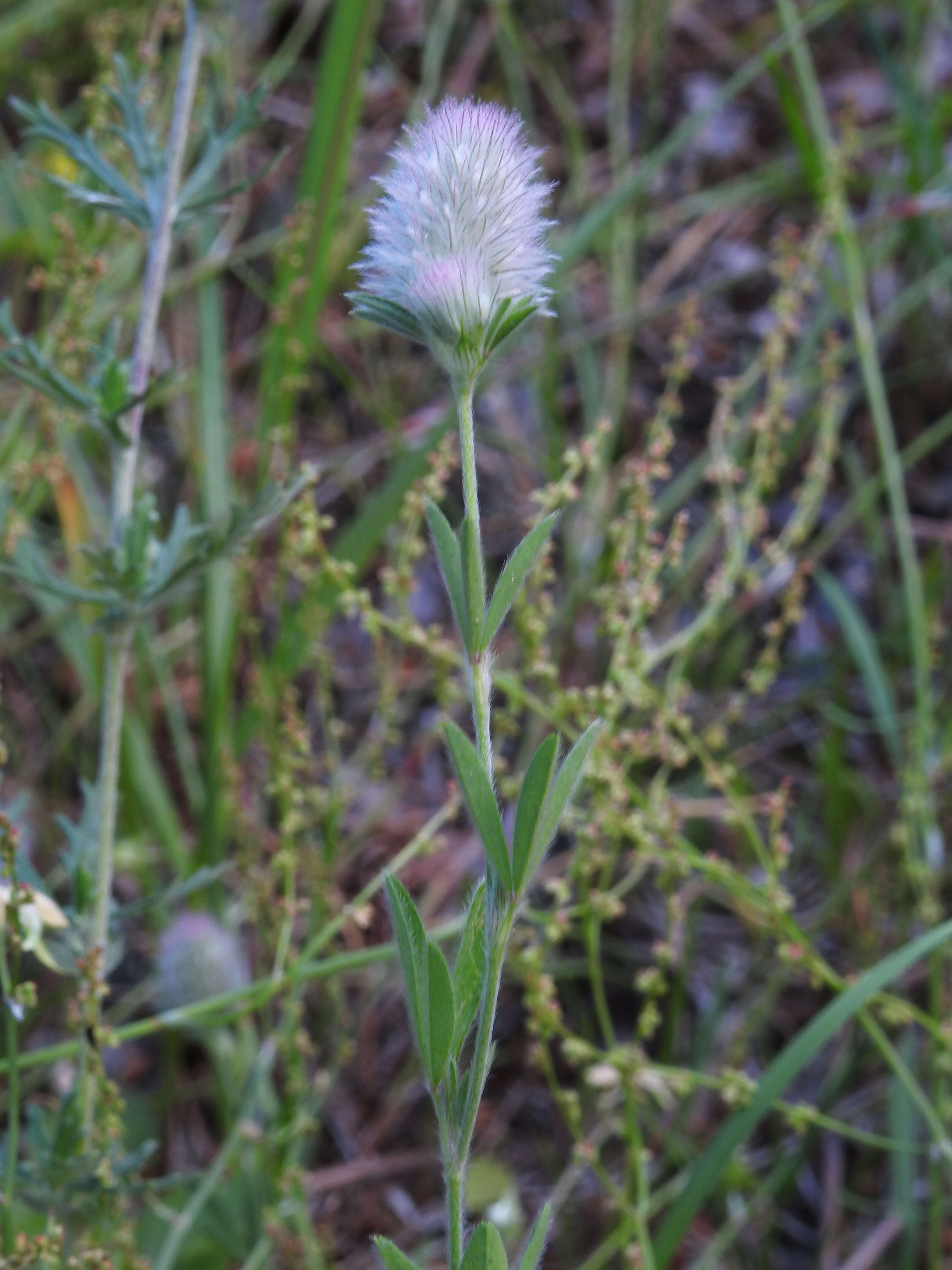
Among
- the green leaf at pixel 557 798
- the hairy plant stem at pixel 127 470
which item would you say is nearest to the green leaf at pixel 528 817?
the green leaf at pixel 557 798

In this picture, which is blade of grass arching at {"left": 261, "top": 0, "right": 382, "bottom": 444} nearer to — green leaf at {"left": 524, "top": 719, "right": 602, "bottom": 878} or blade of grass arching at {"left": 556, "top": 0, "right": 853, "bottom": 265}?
blade of grass arching at {"left": 556, "top": 0, "right": 853, "bottom": 265}

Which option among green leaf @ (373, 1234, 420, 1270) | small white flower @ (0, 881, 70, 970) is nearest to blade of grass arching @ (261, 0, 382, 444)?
small white flower @ (0, 881, 70, 970)

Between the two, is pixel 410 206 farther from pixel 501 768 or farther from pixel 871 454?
pixel 871 454

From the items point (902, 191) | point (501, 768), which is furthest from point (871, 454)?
point (501, 768)

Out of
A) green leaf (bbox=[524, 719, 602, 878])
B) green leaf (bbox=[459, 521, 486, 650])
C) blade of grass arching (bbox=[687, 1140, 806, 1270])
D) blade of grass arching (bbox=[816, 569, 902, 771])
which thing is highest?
blade of grass arching (bbox=[816, 569, 902, 771])

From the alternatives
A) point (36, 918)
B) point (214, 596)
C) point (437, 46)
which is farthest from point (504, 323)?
point (437, 46)

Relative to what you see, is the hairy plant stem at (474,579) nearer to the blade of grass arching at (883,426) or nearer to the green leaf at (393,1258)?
the green leaf at (393,1258)
